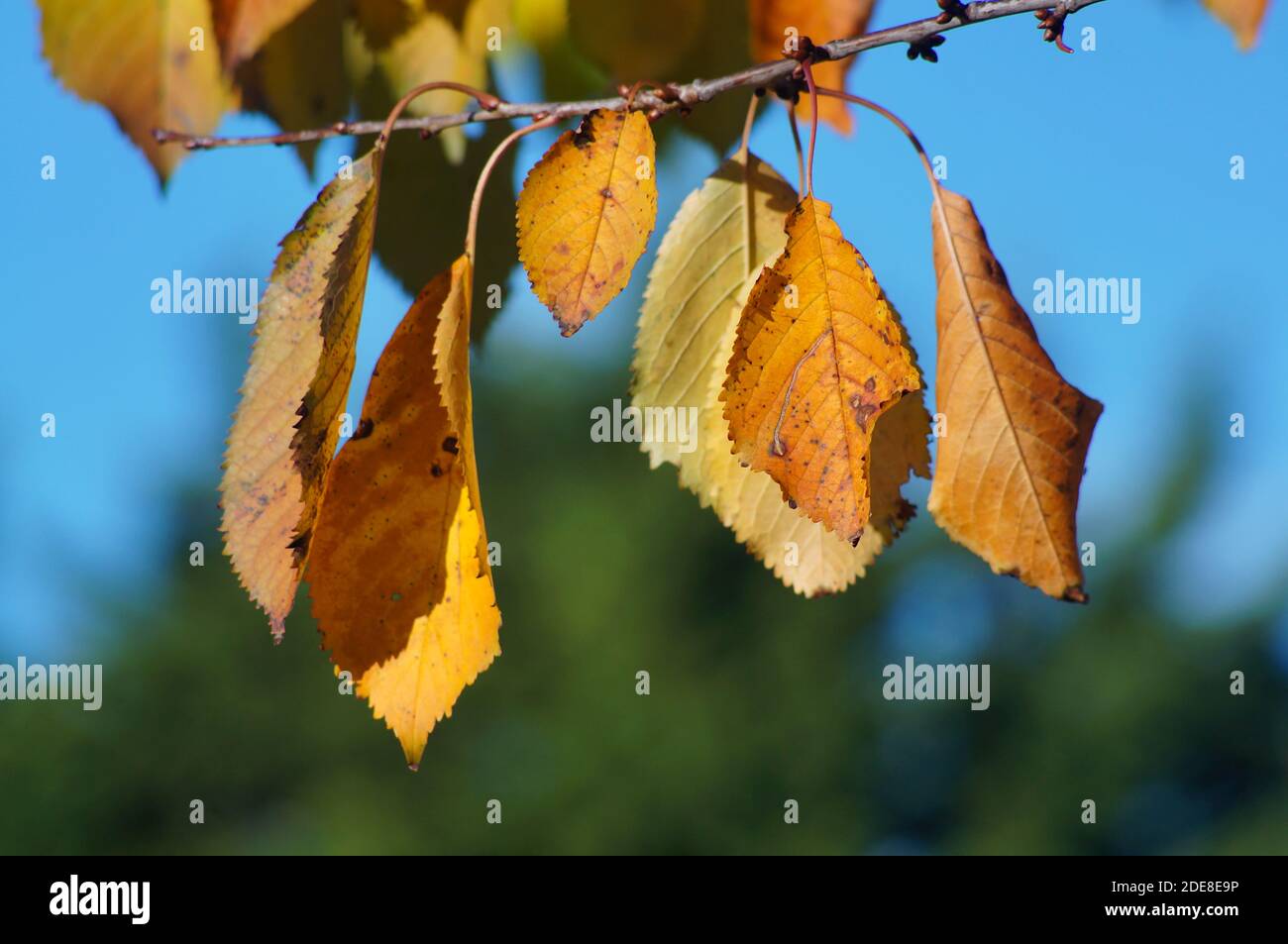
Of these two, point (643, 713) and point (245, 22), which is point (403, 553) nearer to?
point (245, 22)

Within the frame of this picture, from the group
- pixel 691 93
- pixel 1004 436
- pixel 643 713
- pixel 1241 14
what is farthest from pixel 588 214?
pixel 643 713

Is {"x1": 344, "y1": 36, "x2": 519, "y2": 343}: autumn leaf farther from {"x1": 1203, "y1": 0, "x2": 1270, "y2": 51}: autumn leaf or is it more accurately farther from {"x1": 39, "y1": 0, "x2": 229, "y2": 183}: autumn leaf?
{"x1": 1203, "y1": 0, "x2": 1270, "y2": 51}: autumn leaf

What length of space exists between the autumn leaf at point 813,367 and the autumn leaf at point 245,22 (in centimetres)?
30

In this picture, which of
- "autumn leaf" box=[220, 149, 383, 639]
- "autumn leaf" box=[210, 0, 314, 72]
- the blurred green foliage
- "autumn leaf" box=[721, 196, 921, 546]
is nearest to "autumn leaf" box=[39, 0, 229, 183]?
"autumn leaf" box=[210, 0, 314, 72]

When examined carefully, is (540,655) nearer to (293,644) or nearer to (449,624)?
(293,644)

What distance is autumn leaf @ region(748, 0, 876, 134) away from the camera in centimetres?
63

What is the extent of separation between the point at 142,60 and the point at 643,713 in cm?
906

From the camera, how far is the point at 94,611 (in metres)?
9.97

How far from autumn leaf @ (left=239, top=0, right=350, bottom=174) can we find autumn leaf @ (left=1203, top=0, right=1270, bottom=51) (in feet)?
1.53

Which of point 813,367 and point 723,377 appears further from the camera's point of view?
point 723,377

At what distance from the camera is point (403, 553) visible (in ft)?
1.61

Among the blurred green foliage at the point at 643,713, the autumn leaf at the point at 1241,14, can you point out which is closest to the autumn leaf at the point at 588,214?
the autumn leaf at the point at 1241,14

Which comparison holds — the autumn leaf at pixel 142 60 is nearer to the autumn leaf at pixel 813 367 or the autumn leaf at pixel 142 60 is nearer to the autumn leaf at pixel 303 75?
the autumn leaf at pixel 303 75

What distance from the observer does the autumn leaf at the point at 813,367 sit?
0.45 meters
